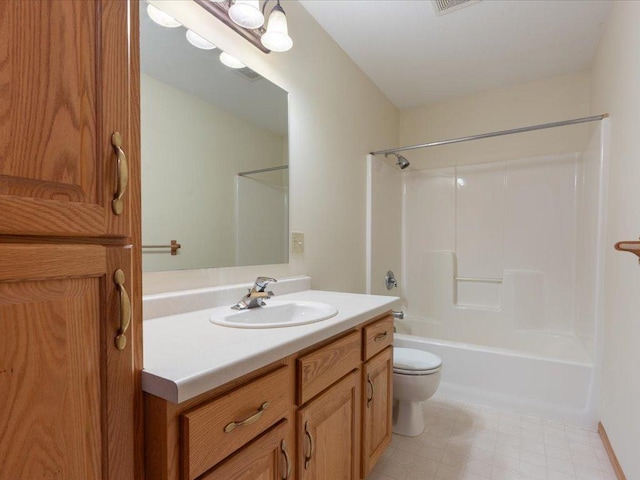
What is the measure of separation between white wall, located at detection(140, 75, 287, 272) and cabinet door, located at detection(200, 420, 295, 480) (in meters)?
0.70

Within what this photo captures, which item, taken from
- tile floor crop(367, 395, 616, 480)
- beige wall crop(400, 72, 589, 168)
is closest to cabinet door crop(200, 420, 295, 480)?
tile floor crop(367, 395, 616, 480)

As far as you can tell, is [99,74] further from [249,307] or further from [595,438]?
[595,438]

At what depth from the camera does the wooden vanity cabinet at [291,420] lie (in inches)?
24.9

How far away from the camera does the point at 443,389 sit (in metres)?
2.28

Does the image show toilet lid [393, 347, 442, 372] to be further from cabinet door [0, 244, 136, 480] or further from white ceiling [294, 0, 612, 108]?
white ceiling [294, 0, 612, 108]

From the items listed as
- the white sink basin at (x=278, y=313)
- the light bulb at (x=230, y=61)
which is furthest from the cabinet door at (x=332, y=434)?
the light bulb at (x=230, y=61)

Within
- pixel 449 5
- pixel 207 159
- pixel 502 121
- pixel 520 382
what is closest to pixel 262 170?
pixel 207 159

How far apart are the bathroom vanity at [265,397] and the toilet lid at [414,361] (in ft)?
1.44

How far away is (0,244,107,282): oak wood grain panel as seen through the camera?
1.49ft

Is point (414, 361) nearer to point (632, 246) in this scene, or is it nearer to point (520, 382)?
point (520, 382)

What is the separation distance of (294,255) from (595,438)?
1902mm

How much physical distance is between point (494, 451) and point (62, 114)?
216 centimetres

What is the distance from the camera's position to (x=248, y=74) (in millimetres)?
1534

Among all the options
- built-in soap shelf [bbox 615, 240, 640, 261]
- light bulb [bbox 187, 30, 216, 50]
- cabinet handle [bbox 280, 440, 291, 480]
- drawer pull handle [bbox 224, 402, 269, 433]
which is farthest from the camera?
light bulb [bbox 187, 30, 216, 50]
